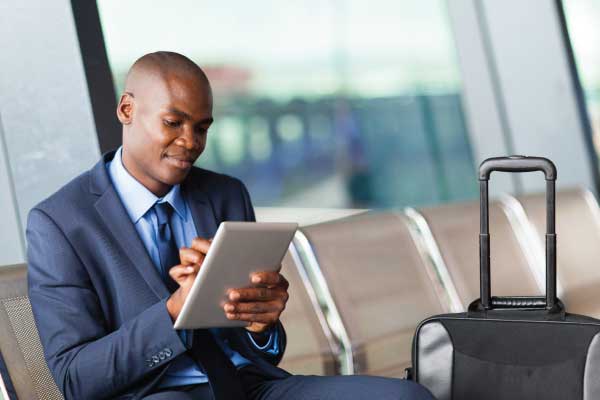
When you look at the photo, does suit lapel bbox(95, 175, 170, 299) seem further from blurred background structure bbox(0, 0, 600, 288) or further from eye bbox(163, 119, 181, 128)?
blurred background structure bbox(0, 0, 600, 288)

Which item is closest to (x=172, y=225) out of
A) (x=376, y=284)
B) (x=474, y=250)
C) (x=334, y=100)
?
(x=376, y=284)

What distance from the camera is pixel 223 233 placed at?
6.02ft

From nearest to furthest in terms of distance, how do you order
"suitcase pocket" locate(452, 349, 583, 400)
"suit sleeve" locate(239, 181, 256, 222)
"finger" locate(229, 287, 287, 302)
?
"finger" locate(229, 287, 287, 302) < "suitcase pocket" locate(452, 349, 583, 400) < "suit sleeve" locate(239, 181, 256, 222)

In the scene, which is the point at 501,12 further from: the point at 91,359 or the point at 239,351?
the point at 91,359

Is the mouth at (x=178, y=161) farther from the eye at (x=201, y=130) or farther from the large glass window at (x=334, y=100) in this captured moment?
the large glass window at (x=334, y=100)

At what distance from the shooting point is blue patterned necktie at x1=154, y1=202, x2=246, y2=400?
2.08 m

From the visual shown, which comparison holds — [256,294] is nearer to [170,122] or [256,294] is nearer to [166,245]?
[166,245]

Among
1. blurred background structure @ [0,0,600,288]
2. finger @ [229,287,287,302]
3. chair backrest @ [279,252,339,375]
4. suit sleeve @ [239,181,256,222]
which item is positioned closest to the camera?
finger @ [229,287,287,302]

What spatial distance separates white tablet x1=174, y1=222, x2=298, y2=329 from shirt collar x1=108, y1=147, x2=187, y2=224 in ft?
1.06

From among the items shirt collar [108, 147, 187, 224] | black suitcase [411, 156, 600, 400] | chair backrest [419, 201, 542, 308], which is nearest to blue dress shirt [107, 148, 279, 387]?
shirt collar [108, 147, 187, 224]

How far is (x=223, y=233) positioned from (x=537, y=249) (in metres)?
2.63

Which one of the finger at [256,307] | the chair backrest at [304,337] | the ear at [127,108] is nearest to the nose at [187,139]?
the ear at [127,108]

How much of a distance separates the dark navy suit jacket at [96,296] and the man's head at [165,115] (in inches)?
4.6

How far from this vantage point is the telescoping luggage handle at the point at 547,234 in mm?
2336
